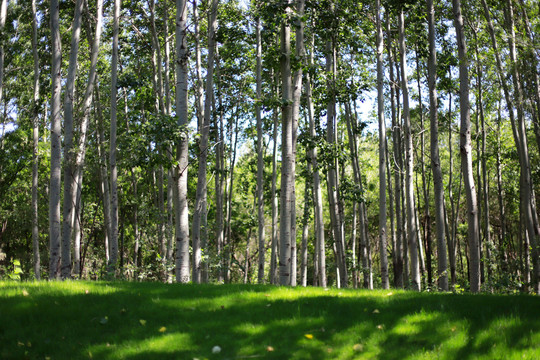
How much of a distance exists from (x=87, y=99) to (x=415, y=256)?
35.6ft

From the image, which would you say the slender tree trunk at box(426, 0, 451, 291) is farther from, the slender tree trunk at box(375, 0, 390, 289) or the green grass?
the green grass

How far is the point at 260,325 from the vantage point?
6.09 metres

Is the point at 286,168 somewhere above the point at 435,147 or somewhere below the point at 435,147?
below

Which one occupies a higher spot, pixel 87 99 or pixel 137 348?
pixel 87 99

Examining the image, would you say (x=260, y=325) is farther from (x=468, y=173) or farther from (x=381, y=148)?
(x=381, y=148)

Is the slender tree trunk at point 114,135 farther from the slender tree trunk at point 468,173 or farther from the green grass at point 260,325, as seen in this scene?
the slender tree trunk at point 468,173

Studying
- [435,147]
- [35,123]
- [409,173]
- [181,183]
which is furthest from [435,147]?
[35,123]

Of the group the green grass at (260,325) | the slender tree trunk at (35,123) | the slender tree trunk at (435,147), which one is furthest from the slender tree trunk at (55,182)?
the slender tree trunk at (435,147)

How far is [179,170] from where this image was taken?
9.74 m

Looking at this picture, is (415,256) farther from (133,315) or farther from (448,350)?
(133,315)

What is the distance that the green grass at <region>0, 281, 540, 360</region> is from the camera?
18.2 ft

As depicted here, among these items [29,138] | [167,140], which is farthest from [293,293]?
[29,138]

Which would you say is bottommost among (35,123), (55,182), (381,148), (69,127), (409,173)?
(55,182)

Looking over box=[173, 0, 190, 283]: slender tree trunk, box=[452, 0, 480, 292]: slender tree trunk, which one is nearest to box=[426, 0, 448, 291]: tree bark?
box=[452, 0, 480, 292]: slender tree trunk
